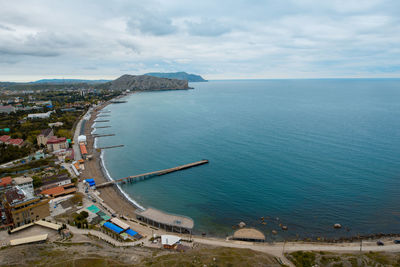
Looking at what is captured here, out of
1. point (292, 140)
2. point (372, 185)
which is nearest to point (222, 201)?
point (372, 185)

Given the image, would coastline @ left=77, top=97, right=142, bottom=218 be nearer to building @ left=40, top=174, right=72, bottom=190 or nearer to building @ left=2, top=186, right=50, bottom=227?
building @ left=40, top=174, right=72, bottom=190

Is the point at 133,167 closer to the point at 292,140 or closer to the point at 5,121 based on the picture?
the point at 292,140

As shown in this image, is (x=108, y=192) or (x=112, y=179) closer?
(x=108, y=192)

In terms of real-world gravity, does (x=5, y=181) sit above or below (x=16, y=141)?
below

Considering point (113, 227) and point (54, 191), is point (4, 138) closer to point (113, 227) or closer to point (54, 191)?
point (54, 191)

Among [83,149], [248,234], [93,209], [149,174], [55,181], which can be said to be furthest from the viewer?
[83,149]

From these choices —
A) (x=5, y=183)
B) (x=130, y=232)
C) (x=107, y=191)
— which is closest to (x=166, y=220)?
(x=130, y=232)

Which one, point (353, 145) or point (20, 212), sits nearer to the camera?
point (20, 212)

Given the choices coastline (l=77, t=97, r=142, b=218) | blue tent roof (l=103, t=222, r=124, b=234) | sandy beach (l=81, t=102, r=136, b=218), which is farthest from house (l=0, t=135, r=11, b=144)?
blue tent roof (l=103, t=222, r=124, b=234)
